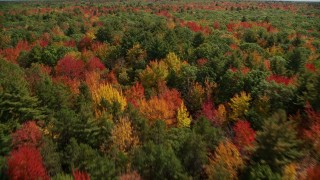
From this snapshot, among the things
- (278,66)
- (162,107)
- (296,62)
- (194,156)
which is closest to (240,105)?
(162,107)

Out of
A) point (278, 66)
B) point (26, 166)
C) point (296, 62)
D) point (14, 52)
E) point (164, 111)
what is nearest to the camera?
point (26, 166)

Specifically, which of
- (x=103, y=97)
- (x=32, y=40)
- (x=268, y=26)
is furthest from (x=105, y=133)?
(x=268, y=26)

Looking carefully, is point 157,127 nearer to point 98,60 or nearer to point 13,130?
point 13,130

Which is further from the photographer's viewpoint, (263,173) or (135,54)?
(135,54)

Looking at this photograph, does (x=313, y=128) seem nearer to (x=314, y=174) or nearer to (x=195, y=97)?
(x=314, y=174)

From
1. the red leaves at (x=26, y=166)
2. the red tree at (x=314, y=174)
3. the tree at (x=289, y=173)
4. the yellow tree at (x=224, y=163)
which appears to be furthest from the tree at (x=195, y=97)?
the red tree at (x=314, y=174)

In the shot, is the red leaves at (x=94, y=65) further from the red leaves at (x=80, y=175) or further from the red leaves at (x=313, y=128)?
the red leaves at (x=313, y=128)

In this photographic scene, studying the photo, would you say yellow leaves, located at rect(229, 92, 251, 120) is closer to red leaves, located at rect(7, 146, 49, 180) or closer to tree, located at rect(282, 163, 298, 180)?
tree, located at rect(282, 163, 298, 180)
